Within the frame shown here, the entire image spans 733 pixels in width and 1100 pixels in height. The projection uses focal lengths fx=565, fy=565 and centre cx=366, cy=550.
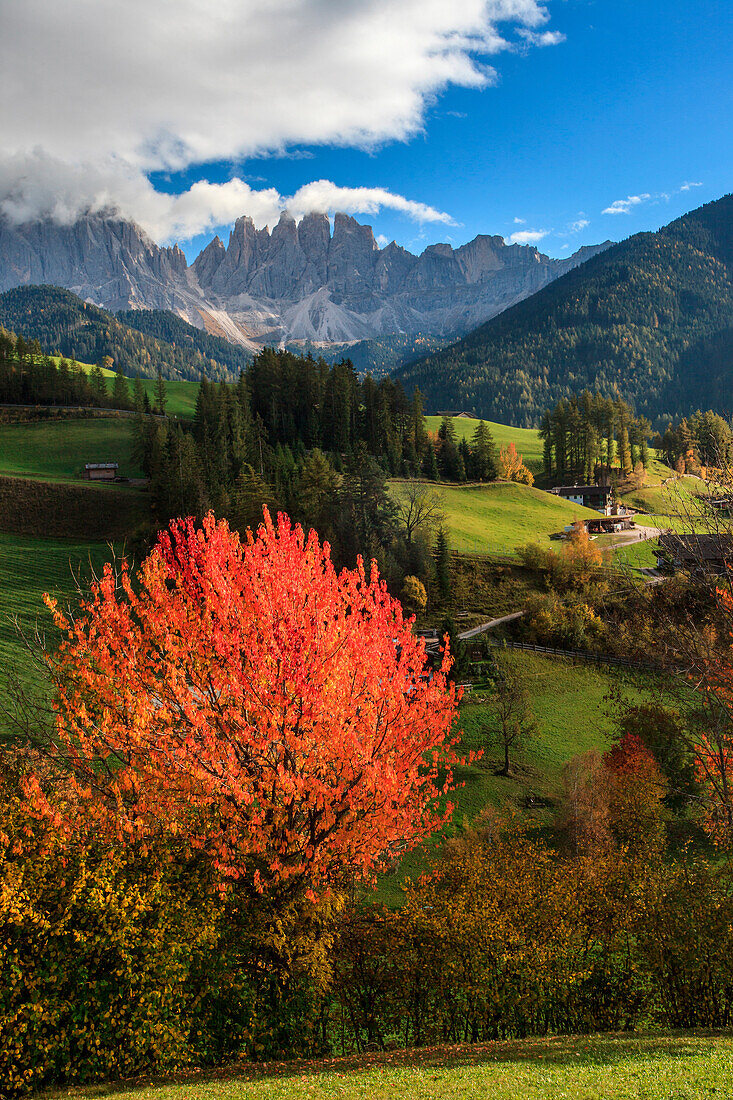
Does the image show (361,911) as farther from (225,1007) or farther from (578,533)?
(578,533)

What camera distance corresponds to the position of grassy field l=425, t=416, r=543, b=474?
142200 mm

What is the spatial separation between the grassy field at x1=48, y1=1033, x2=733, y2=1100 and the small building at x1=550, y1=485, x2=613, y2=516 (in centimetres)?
9822

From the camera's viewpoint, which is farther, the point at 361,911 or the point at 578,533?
the point at 578,533

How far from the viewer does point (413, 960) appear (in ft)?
50.3

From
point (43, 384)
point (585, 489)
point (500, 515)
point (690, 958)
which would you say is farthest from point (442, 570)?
point (43, 384)

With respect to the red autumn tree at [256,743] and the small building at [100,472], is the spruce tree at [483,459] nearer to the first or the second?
the small building at [100,472]

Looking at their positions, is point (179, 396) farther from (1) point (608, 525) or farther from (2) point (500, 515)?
(1) point (608, 525)

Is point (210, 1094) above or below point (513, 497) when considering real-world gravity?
below

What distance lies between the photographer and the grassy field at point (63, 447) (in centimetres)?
9056

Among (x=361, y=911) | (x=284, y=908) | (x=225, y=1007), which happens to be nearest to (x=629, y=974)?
(x=361, y=911)

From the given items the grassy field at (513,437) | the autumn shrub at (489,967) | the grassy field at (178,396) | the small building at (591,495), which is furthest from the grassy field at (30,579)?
the grassy field at (513,437)

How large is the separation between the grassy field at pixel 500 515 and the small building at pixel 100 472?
44794 mm

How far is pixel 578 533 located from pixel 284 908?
71501 millimetres

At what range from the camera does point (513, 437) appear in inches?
6880
